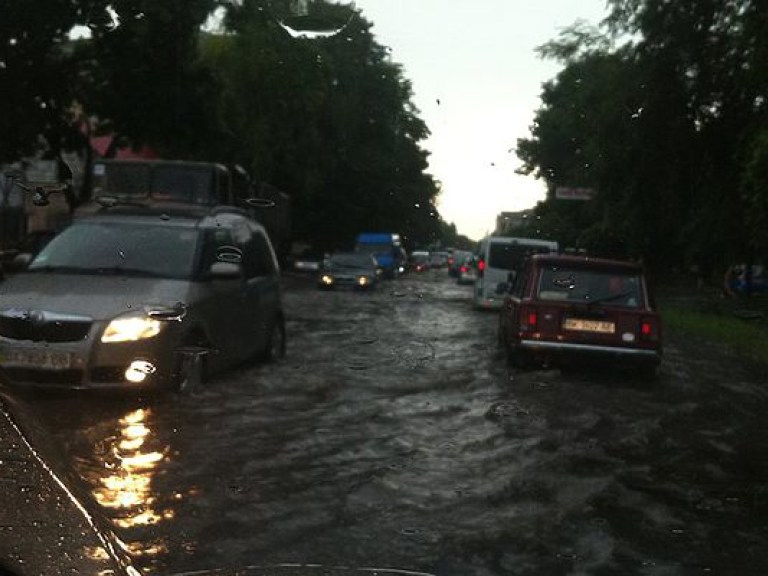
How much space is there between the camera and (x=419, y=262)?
74062mm

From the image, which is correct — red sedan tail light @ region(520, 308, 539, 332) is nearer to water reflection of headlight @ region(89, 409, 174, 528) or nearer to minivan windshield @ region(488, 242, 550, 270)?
water reflection of headlight @ region(89, 409, 174, 528)

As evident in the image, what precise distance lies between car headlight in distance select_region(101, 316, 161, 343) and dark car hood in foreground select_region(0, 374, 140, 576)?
5976mm

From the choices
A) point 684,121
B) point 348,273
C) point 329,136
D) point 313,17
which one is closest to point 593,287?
point 313,17

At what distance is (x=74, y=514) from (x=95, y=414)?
6154 mm

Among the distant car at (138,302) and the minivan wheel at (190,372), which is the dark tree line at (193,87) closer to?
the distant car at (138,302)

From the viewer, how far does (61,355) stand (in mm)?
8180

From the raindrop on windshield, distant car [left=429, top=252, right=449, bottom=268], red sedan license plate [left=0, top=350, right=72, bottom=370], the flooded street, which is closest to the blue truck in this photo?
distant car [left=429, top=252, right=449, bottom=268]

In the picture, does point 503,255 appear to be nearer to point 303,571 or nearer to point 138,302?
point 138,302

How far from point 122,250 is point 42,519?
25.6ft

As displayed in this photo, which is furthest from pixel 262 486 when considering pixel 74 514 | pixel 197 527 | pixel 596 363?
pixel 596 363

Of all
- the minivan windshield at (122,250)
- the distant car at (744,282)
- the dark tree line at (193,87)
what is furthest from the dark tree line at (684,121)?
the distant car at (744,282)

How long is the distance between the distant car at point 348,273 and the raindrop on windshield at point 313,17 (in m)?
30.4

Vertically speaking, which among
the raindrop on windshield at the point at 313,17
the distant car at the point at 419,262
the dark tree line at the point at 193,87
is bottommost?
the distant car at the point at 419,262

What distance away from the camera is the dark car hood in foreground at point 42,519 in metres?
2.08
